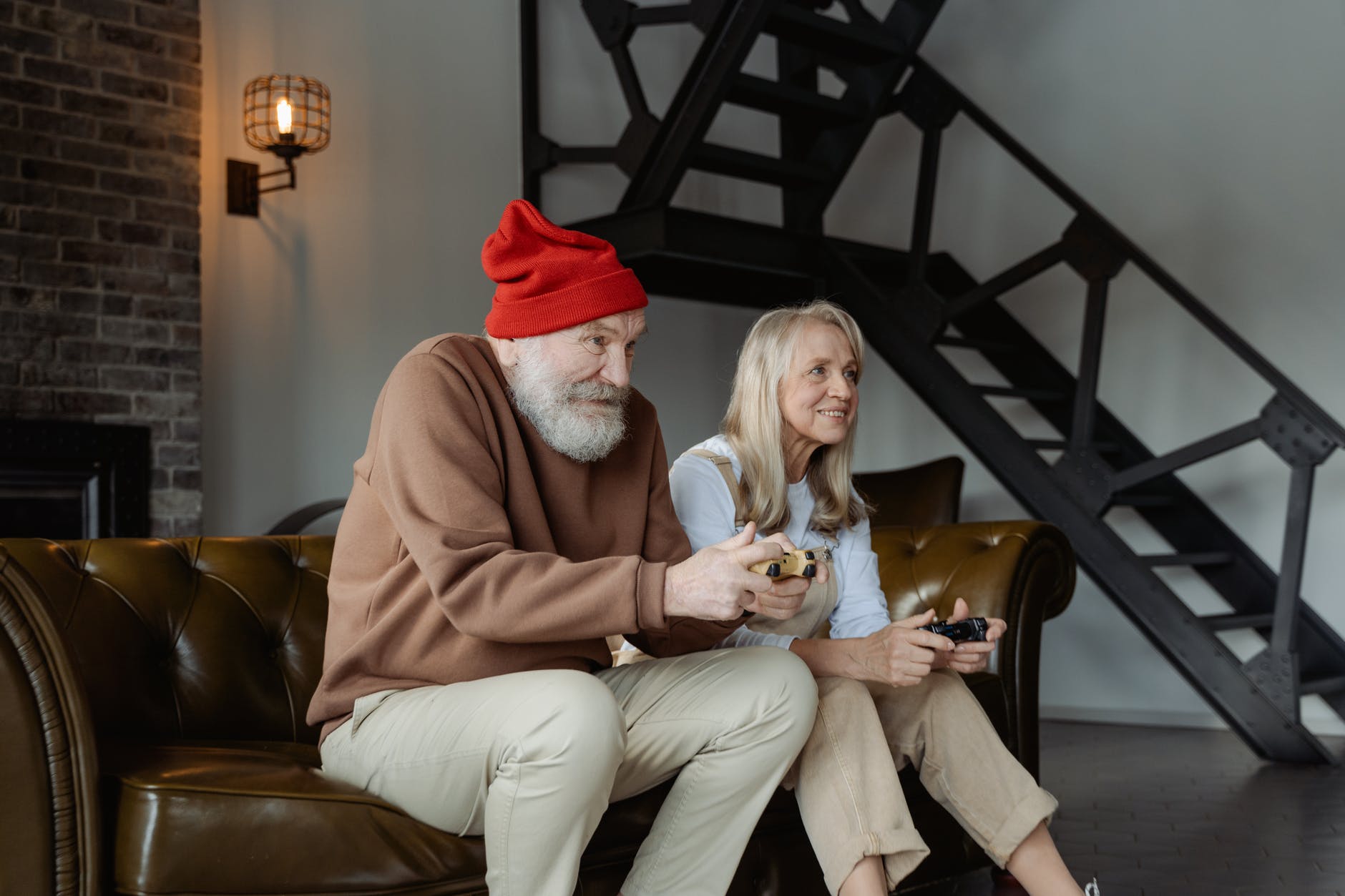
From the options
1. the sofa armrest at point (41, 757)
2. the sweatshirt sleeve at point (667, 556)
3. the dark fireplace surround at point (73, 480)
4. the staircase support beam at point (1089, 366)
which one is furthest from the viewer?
the staircase support beam at point (1089, 366)

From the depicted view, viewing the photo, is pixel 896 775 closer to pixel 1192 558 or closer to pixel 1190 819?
pixel 1190 819

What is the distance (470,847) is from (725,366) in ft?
15.7

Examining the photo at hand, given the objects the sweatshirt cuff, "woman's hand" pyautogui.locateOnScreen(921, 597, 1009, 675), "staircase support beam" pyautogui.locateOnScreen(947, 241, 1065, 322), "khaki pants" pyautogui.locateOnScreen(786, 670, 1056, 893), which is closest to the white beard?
the sweatshirt cuff

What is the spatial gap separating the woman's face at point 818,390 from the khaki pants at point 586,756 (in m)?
0.67

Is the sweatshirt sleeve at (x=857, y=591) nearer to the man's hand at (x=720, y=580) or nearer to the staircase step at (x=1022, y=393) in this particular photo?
the man's hand at (x=720, y=580)

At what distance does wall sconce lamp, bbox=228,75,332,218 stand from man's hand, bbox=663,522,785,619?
10.7 ft

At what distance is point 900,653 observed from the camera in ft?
6.84

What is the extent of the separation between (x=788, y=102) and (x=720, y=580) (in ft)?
11.5

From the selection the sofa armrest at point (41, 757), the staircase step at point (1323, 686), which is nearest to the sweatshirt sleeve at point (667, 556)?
the sofa armrest at point (41, 757)

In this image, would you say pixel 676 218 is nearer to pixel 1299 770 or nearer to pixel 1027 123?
pixel 1027 123

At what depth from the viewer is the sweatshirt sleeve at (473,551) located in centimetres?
170

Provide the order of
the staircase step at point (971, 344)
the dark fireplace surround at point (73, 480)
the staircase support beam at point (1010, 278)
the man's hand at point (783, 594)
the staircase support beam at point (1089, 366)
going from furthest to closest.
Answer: the staircase step at point (971, 344) < the staircase support beam at point (1010, 278) < the staircase support beam at point (1089, 366) < the dark fireplace surround at point (73, 480) < the man's hand at point (783, 594)

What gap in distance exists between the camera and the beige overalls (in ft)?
6.44

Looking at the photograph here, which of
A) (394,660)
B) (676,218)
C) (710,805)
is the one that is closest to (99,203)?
(676,218)
